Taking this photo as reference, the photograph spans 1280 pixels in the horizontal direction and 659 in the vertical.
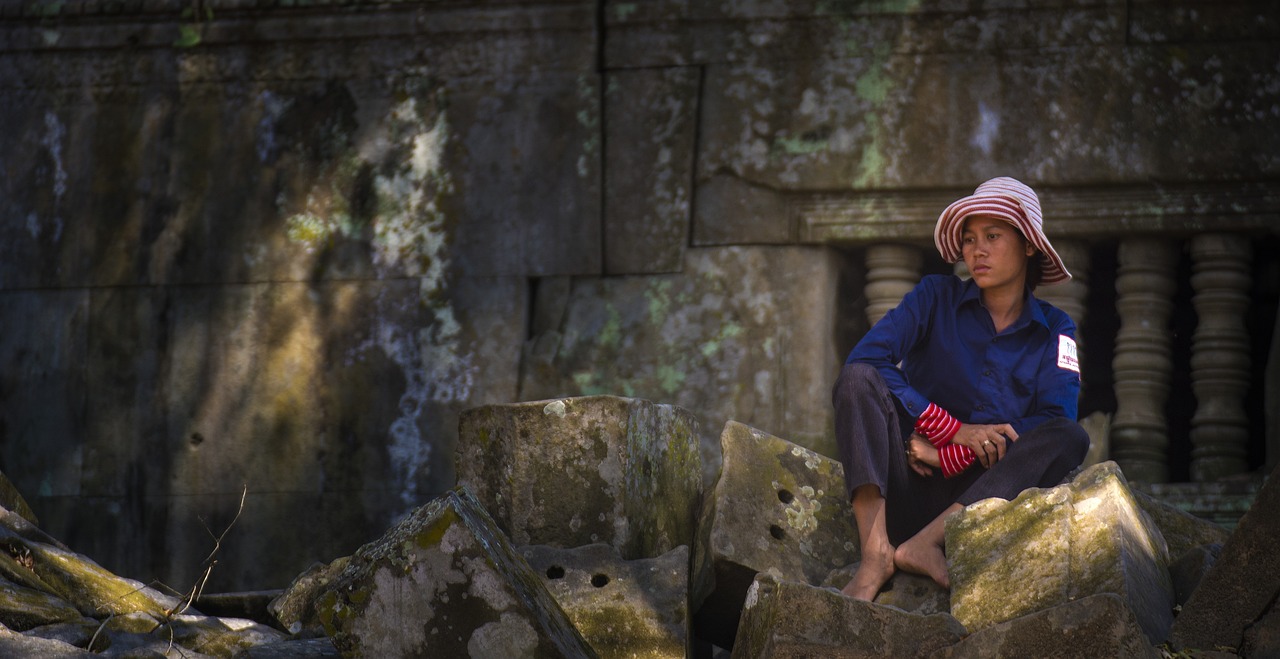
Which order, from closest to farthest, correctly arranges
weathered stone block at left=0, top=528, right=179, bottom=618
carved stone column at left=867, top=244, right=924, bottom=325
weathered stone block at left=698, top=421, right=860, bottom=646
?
1. weathered stone block at left=0, top=528, right=179, bottom=618
2. weathered stone block at left=698, top=421, right=860, bottom=646
3. carved stone column at left=867, top=244, right=924, bottom=325

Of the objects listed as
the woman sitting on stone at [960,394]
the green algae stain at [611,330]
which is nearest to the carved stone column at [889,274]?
the green algae stain at [611,330]

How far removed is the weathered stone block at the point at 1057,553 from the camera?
400cm

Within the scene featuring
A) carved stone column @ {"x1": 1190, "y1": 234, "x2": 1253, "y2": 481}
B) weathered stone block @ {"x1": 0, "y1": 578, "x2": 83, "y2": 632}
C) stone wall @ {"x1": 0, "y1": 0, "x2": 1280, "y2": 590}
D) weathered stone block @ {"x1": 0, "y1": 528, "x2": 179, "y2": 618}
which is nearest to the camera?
weathered stone block @ {"x1": 0, "y1": 578, "x2": 83, "y2": 632}

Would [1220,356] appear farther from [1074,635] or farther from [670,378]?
[1074,635]

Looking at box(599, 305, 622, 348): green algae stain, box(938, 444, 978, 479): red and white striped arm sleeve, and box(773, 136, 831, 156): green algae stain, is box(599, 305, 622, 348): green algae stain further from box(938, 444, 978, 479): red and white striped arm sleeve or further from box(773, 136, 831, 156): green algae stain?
box(938, 444, 978, 479): red and white striped arm sleeve

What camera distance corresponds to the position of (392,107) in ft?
22.1

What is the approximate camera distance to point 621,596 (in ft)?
14.2

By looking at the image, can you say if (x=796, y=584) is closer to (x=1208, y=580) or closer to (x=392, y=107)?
(x=1208, y=580)

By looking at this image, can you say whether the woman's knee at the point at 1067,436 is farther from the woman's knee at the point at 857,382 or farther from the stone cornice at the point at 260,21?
the stone cornice at the point at 260,21

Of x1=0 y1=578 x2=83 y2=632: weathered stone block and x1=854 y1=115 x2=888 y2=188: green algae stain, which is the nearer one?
x1=0 y1=578 x2=83 y2=632: weathered stone block

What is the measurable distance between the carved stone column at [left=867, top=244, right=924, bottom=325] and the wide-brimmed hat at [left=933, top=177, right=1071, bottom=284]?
1544 mm

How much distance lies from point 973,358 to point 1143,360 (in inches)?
66.8

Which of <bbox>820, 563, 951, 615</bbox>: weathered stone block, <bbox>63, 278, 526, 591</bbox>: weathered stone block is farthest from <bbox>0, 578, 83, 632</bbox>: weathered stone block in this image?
<bbox>63, 278, 526, 591</bbox>: weathered stone block

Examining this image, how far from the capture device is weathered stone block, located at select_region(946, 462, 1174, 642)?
4.00 metres
